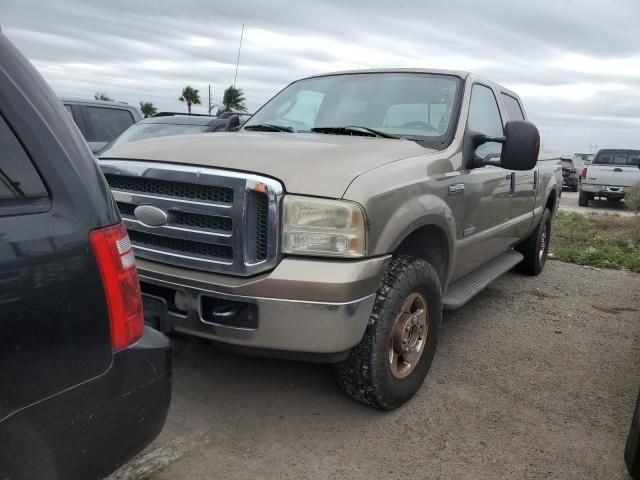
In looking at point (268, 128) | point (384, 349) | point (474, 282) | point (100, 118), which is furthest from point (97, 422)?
point (100, 118)

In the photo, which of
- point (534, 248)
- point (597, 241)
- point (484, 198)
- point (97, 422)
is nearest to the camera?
point (97, 422)

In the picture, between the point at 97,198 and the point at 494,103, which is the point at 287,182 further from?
the point at 494,103

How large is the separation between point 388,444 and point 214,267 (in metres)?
1.21

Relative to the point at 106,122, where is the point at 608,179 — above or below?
below

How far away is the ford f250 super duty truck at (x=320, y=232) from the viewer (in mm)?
2521

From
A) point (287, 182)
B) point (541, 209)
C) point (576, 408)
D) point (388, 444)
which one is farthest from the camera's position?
point (541, 209)

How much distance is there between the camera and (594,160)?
17.6 metres

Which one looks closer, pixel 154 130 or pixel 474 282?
pixel 474 282

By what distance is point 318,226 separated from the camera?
8.30ft

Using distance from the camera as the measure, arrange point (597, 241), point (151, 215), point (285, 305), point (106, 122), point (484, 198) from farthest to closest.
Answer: point (106, 122), point (597, 241), point (484, 198), point (151, 215), point (285, 305)

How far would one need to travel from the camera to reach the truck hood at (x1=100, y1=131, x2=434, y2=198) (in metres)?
2.58

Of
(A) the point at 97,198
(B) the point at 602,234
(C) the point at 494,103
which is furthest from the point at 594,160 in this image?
(A) the point at 97,198

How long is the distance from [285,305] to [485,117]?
2.54 m

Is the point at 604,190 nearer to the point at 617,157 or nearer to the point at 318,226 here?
the point at 617,157
